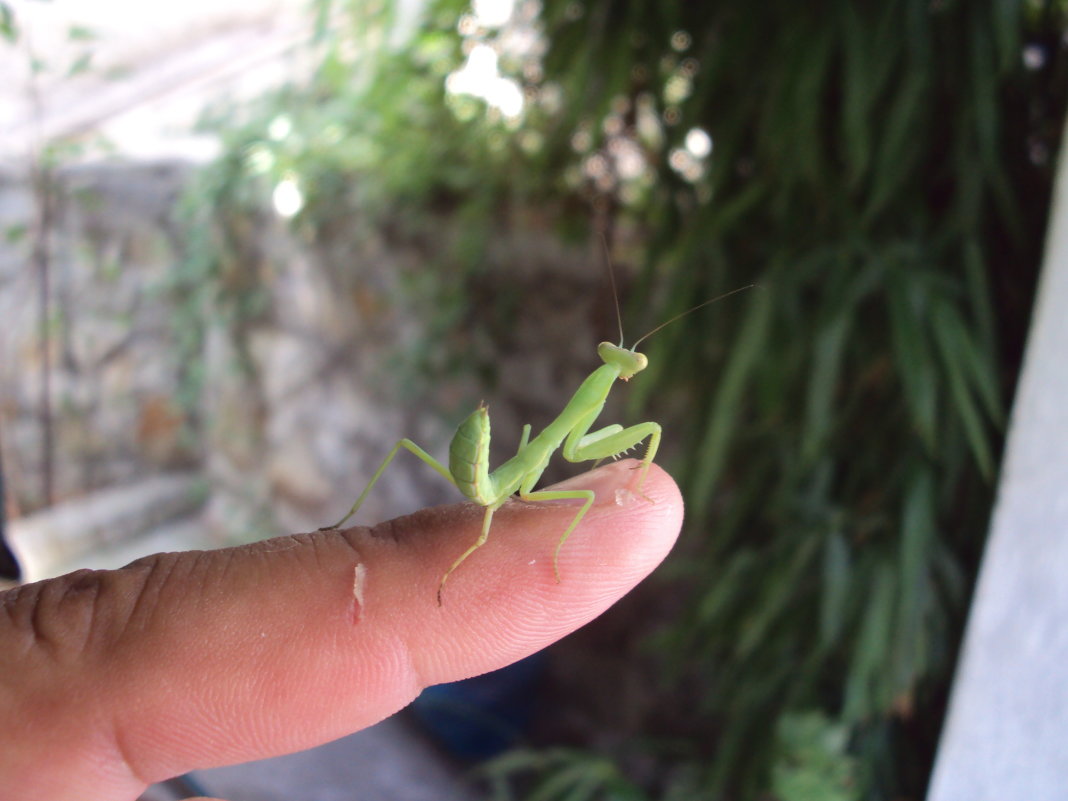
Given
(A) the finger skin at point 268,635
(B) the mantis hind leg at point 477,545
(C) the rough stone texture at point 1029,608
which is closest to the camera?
(A) the finger skin at point 268,635

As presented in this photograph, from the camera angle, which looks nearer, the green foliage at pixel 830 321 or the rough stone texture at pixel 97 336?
the green foliage at pixel 830 321

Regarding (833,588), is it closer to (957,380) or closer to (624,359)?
(957,380)

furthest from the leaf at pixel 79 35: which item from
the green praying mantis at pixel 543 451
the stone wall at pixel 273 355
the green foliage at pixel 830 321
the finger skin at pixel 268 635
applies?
the finger skin at pixel 268 635

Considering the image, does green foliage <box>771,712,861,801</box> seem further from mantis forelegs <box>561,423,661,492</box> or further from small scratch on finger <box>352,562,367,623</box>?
small scratch on finger <box>352,562,367,623</box>

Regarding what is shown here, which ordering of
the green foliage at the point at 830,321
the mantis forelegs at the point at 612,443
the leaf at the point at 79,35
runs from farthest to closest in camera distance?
the leaf at the point at 79,35, the green foliage at the point at 830,321, the mantis forelegs at the point at 612,443

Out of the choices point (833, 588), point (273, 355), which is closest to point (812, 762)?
point (833, 588)

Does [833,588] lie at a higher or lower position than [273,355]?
lower

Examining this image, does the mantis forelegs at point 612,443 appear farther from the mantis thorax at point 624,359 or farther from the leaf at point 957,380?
the leaf at point 957,380
